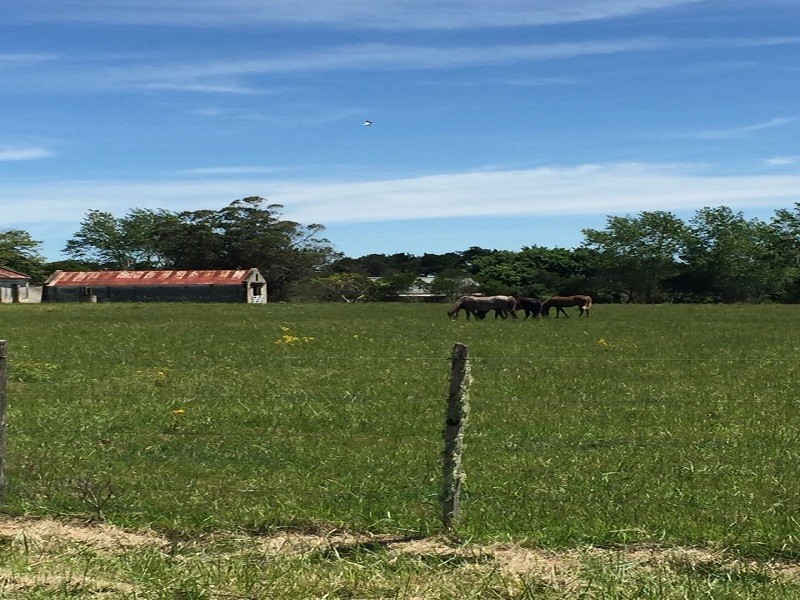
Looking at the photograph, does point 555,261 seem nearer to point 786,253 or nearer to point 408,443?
point 786,253

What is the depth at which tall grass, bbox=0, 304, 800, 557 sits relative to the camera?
7.98 m

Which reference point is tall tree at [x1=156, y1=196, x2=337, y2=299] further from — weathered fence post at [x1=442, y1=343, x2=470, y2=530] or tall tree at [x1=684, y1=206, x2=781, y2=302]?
weathered fence post at [x1=442, y1=343, x2=470, y2=530]

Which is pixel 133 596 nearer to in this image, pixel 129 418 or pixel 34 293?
pixel 129 418

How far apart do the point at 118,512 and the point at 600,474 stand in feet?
16.2

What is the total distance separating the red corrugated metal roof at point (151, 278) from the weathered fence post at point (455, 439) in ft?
285

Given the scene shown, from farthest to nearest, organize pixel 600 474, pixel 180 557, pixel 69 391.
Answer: pixel 69 391 → pixel 600 474 → pixel 180 557

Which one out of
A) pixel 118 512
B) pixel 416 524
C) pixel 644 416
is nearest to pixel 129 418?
pixel 118 512

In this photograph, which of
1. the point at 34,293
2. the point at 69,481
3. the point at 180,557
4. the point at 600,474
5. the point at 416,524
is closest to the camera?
the point at 180,557

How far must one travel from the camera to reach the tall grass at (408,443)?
314 inches

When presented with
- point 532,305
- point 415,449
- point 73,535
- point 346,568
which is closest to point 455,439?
point 346,568

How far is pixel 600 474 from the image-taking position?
962cm

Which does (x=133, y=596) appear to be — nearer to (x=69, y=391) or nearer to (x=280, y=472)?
(x=280, y=472)

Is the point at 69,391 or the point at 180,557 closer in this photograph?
the point at 180,557

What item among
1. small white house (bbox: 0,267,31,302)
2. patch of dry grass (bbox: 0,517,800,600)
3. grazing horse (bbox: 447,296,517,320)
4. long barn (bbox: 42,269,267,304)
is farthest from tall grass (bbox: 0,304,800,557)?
long barn (bbox: 42,269,267,304)
